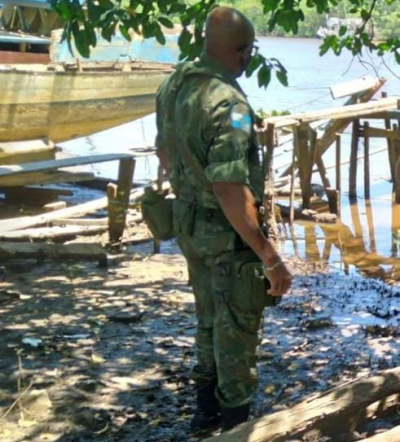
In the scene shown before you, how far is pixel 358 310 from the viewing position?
7188 millimetres

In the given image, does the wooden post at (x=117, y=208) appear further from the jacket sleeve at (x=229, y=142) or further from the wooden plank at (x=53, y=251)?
the jacket sleeve at (x=229, y=142)

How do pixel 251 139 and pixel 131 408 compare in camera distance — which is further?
pixel 131 408

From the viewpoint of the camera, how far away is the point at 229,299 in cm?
379

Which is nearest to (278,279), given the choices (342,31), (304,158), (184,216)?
(184,216)

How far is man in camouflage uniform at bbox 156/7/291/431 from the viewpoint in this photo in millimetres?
3549

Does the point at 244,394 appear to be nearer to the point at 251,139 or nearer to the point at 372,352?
the point at 251,139

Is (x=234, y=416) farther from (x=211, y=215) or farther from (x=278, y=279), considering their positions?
(x=211, y=215)

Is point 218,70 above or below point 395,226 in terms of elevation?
above

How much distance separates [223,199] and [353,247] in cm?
788

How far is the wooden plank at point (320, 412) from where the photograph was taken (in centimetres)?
344

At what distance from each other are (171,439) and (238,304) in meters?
0.86

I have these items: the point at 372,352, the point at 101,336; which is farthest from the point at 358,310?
the point at 101,336

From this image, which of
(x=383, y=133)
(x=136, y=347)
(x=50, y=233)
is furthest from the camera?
(x=383, y=133)

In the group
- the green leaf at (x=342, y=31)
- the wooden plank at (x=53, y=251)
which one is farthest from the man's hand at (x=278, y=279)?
the wooden plank at (x=53, y=251)
